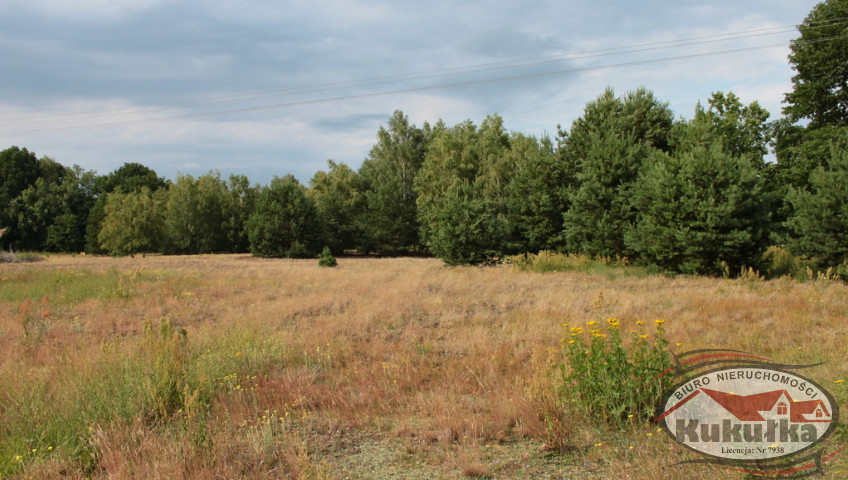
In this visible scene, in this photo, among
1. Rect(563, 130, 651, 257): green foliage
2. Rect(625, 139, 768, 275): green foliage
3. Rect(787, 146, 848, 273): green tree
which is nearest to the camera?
Rect(787, 146, 848, 273): green tree

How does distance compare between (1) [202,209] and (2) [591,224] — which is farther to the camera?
(1) [202,209]

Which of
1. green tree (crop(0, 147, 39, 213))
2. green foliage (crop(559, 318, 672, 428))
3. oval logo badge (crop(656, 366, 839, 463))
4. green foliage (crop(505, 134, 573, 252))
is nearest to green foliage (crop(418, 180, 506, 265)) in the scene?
green foliage (crop(505, 134, 573, 252))

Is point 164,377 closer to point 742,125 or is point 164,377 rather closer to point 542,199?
point 542,199

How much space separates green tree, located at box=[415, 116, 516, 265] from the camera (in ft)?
84.7

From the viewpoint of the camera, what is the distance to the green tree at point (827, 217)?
14.8 metres

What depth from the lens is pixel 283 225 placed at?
149 ft

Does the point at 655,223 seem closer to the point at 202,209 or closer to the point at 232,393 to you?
the point at 232,393

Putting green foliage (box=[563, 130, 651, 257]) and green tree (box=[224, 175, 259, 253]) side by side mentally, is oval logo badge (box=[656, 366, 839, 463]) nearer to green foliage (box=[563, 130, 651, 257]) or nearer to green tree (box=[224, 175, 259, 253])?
green foliage (box=[563, 130, 651, 257])

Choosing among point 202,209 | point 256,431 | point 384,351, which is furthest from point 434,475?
point 202,209

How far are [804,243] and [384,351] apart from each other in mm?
16355

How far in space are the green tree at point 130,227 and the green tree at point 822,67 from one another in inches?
2159

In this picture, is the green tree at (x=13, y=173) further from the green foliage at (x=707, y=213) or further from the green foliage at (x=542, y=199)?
the green foliage at (x=707, y=213)

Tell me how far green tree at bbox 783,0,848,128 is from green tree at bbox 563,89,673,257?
8.24 metres

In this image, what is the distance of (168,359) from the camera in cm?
535
